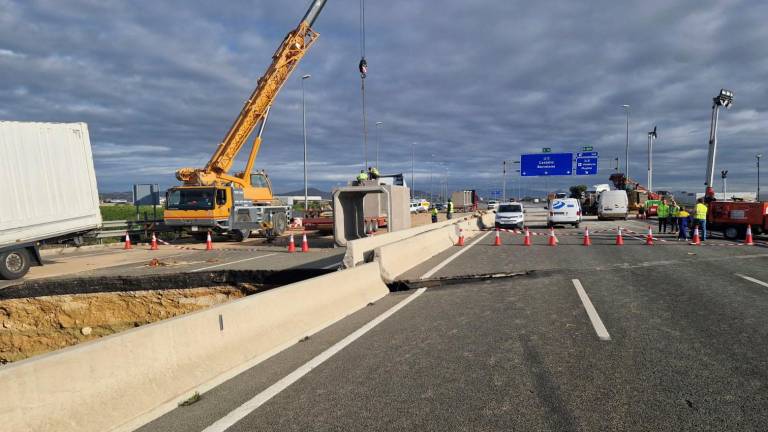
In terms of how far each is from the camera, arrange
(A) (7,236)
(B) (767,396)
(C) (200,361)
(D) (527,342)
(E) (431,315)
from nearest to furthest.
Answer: (B) (767,396), (C) (200,361), (D) (527,342), (E) (431,315), (A) (7,236)

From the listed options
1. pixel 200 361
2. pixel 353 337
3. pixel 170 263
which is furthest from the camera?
pixel 170 263

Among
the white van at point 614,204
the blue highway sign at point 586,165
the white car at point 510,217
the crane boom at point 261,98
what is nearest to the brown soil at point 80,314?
the crane boom at point 261,98

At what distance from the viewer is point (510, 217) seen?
28.8 metres

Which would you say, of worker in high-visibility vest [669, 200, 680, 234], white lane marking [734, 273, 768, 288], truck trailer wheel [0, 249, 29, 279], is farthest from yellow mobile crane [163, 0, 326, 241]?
worker in high-visibility vest [669, 200, 680, 234]

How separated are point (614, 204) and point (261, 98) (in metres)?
29.2

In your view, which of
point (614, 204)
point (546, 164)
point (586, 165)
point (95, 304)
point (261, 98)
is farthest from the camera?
point (586, 165)

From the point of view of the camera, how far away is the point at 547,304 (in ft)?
25.8

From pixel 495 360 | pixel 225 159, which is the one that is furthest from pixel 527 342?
pixel 225 159

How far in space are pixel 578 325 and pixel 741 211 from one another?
59.3ft

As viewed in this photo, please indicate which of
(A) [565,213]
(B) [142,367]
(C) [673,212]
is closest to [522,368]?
(B) [142,367]

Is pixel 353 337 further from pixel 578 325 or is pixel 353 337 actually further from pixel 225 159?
pixel 225 159

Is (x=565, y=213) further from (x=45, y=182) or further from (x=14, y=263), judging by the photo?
(x=14, y=263)

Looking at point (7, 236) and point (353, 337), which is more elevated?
point (7, 236)

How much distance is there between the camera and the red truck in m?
19.6
